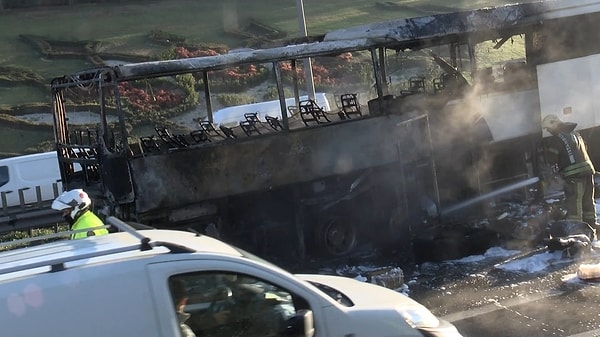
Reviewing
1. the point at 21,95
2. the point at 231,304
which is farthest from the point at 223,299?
the point at 21,95

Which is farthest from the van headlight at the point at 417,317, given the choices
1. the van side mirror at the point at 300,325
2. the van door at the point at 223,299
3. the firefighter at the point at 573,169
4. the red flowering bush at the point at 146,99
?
the red flowering bush at the point at 146,99

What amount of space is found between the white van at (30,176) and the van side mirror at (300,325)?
14452mm

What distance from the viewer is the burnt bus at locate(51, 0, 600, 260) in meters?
8.61

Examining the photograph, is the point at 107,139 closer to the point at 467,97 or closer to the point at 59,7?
the point at 467,97

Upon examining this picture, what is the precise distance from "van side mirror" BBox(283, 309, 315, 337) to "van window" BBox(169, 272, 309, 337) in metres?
0.08

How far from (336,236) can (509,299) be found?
298 centimetres

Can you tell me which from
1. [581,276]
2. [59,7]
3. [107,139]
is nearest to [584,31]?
[581,276]

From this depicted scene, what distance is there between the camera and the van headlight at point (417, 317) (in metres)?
3.94

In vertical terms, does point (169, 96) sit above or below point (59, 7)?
below

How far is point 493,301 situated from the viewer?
283 inches

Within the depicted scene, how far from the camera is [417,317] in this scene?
4008 mm

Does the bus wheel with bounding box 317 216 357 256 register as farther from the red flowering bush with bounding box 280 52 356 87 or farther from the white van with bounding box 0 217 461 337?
the red flowering bush with bounding box 280 52 356 87

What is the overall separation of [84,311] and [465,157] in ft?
27.7

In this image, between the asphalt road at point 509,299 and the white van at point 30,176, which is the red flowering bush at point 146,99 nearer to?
the white van at point 30,176
